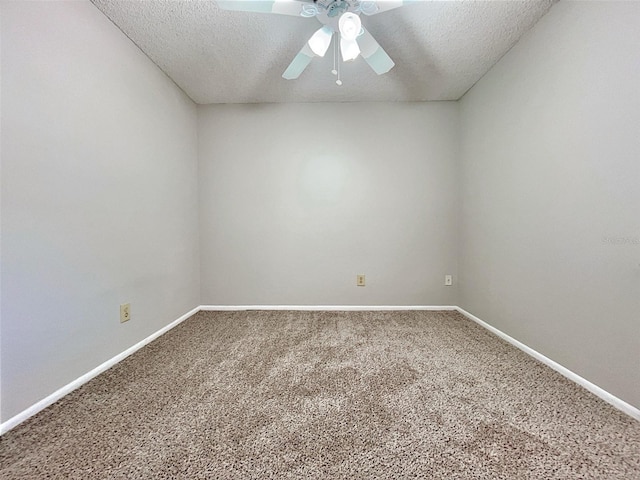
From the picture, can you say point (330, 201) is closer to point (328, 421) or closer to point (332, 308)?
point (332, 308)

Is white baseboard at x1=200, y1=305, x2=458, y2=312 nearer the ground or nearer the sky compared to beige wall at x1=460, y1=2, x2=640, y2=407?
nearer the ground

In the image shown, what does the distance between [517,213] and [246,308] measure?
2.55m

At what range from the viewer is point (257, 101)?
2.56 meters

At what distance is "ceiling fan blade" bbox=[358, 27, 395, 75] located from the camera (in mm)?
1477

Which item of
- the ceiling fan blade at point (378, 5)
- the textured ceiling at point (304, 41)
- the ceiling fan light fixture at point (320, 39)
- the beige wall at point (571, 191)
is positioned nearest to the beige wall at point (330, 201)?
the textured ceiling at point (304, 41)

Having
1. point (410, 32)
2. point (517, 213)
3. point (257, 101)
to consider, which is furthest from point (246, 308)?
point (410, 32)

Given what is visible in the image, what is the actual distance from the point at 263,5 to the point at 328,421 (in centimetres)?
200

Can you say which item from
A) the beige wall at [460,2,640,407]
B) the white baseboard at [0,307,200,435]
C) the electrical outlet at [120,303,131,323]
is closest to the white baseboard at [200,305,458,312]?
the beige wall at [460,2,640,407]

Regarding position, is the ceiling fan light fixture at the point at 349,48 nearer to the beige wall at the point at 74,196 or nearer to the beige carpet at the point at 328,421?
the beige wall at the point at 74,196

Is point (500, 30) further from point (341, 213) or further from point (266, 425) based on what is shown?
point (266, 425)

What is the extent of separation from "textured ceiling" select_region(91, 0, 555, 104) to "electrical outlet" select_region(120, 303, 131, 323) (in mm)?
1832

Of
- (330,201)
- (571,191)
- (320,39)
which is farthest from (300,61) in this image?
(571,191)

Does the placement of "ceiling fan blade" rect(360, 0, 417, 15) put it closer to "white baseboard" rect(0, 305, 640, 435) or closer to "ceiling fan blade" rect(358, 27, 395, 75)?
"ceiling fan blade" rect(358, 27, 395, 75)

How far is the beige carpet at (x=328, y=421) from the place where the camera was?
2.78 ft
